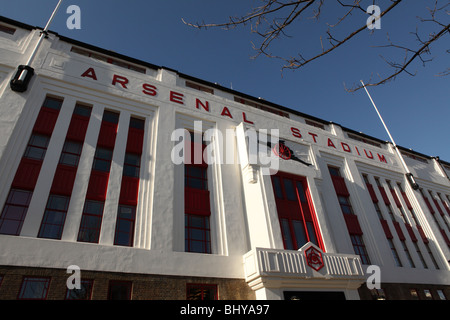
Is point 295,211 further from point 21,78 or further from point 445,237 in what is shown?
point 445,237

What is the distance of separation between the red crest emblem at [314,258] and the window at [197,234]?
16.5 feet

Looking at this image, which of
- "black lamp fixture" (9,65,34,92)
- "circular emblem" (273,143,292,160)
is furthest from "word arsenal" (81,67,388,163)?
"circular emblem" (273,143,292,160)

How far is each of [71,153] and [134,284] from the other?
7481 mm

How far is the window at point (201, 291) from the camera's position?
1215 centimetres

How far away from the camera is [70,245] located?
11203mm

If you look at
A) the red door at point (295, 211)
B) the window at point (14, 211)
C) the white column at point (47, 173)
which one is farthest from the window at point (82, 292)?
the red door at point (295, 211)

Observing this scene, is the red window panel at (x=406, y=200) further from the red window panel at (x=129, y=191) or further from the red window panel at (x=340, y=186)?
the red window panel at (x=129, y=191)

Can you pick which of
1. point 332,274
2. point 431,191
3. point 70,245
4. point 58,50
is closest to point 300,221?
point 332,274

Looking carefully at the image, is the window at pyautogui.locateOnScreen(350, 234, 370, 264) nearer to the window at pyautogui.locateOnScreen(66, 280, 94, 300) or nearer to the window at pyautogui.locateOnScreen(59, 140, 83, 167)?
the window at pyautogui.locateOnScreen(66, 280, 94, 300)

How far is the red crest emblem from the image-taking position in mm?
13659

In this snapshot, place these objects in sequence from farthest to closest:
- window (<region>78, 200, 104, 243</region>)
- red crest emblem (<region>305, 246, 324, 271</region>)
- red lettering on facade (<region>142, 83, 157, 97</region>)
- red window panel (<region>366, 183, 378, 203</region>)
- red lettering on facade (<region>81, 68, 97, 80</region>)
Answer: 1. red window panel (<region>366, 183, 378, 203</region>)
2. red lettering on facade (<region>142, 83, 157, 97</region>)
3. red lettering on facade (<region>81, 68, 97, 80</region>)
4. red crest emblem (<region>305, 246, 324, 271</region>)
5. window (<region>78, 200, 104, 243</region>)

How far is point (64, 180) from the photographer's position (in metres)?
13.0

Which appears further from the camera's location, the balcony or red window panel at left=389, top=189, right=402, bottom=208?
red window panel at left=389, top=189, right=402, bottom=208

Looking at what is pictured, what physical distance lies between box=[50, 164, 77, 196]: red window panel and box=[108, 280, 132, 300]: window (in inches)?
186
